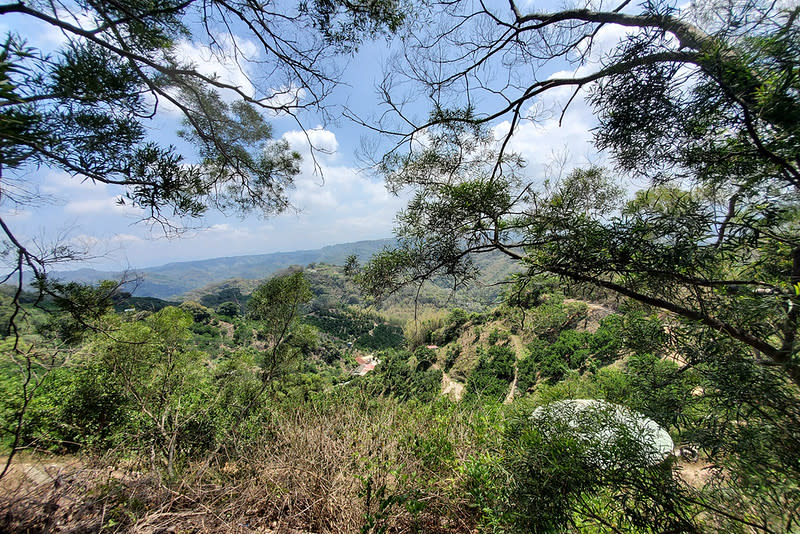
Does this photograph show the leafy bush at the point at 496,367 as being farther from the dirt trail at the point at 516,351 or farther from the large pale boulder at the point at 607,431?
the large pale boulder at the point at 607,431

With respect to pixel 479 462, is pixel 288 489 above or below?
below

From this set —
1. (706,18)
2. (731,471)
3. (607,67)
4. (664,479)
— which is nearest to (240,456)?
(664,479)

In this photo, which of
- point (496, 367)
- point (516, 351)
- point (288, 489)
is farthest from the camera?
point (516, 351)

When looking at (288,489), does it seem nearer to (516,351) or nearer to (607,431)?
(607,431)

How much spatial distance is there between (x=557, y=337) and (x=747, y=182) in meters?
21.3

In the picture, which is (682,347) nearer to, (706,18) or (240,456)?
(706,18)

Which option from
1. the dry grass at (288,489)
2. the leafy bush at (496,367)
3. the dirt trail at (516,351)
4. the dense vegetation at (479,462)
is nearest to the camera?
the dense vegetation at (479,462)

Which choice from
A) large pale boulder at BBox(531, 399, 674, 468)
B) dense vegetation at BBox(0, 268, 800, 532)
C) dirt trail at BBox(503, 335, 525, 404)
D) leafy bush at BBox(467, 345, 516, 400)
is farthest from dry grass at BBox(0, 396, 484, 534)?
dirt trail at BBox(503, 335, 525, 404)

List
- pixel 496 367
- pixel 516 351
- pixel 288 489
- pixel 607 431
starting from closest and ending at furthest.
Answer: pixel 607 431, pixel 288 489, pixel 496 367, pixel 516 351

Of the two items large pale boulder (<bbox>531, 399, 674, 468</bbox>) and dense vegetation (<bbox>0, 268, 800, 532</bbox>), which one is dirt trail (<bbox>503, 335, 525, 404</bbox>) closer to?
dense vegetation (<bbox>0, 268, 800, 532</bbox>)

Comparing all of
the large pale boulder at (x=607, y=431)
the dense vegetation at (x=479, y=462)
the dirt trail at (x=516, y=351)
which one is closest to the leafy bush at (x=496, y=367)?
the dirt trail at (x=516, y=351)

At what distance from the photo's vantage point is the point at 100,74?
217 cm

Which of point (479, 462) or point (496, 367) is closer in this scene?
point (479, 462)

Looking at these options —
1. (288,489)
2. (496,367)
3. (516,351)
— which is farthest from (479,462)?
(516,351)
